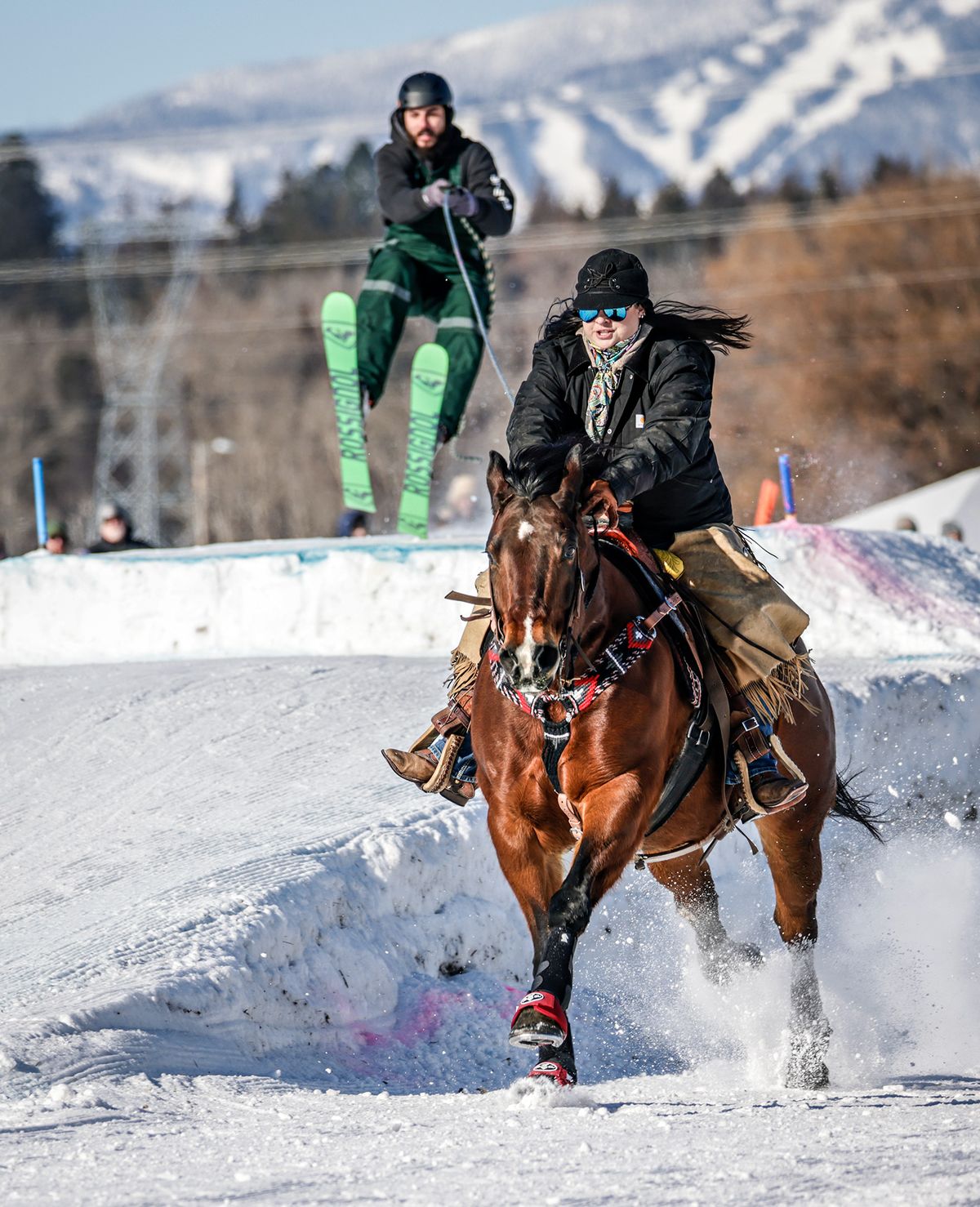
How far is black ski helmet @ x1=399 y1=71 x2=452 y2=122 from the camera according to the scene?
10.2m

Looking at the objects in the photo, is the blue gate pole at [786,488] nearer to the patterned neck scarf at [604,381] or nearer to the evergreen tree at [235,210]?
the patterned neck scarf at [604,381]

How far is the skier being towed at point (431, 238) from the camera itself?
10281 mm

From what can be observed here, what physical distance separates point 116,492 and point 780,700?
47011 mm

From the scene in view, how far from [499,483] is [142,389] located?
51.5 meters

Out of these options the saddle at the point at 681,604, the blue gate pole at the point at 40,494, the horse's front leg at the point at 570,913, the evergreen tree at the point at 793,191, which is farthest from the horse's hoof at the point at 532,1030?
the evergreen tree at the point at 793,191

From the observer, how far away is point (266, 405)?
2694 inches

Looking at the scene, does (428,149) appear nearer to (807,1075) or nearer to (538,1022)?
(807,1075)

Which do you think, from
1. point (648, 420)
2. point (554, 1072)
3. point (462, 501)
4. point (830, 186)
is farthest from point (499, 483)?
point (830, 186)

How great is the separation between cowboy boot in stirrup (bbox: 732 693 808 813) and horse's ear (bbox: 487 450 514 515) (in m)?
1.64

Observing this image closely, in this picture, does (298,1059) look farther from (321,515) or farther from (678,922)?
(321,515)

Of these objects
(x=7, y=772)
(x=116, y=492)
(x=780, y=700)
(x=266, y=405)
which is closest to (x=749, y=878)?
(x=780, y=700)

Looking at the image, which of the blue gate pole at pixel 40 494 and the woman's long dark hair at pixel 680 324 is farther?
the blue gate pole at pixel 40 494

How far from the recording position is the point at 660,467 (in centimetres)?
554

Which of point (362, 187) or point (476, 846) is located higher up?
point (362, 187)
